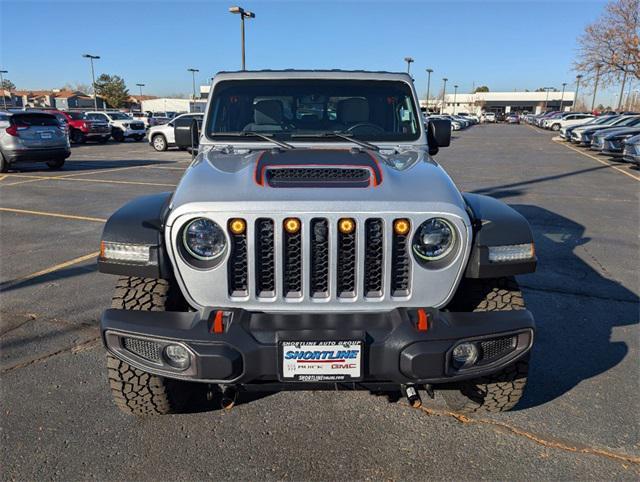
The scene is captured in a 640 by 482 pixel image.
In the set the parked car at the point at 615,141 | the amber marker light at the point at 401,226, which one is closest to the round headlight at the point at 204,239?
the amber marker light at the point at 401,226

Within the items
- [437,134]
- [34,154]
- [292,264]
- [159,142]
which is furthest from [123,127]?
[292,264]

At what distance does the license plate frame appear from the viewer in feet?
7.46

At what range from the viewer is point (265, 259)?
8.09 ft

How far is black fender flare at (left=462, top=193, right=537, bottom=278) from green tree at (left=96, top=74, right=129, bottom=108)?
3635 inches

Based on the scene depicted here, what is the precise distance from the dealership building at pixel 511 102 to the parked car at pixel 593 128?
289ft

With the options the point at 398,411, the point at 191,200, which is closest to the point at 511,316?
the point at 398,411

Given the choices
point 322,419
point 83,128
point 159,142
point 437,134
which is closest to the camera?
point 322,419

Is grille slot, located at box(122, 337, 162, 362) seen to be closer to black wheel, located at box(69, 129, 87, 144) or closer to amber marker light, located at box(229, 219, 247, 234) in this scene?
amber marker light, located at box(229, 219, 247, 234)

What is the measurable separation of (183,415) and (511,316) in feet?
6.29

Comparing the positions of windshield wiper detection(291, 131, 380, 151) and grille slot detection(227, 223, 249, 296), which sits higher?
windshield wiper detection(291, 131, 380, 151)

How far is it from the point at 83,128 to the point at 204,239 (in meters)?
24.9

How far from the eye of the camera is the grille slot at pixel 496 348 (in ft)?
7.94

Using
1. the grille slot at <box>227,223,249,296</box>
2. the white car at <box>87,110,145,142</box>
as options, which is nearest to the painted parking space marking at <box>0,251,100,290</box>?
the grille slot at <box>227,223,249,296</box>

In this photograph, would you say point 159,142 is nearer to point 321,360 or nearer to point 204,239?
point 204,239
